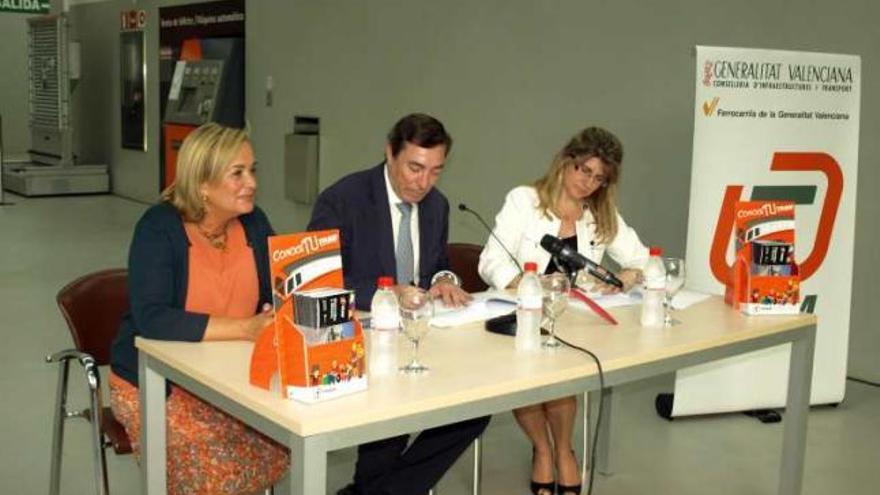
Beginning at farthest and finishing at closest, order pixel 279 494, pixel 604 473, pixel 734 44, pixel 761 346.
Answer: pixel 734 44
pixel 604 473
pixel 279 494
pixel 761 346

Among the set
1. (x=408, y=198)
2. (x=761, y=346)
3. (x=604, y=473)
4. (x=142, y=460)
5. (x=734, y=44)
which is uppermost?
(x=734, y=44)

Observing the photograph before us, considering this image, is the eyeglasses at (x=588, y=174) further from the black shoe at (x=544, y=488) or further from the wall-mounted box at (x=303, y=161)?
the wall-mounted box at (x=303, y=161)

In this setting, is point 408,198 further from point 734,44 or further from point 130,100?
point 130,100

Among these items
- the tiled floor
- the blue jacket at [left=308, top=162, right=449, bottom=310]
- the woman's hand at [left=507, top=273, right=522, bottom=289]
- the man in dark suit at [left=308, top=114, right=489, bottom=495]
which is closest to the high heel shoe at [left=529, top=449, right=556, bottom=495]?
the tiled floor

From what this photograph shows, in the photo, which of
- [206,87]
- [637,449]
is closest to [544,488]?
[637,449]

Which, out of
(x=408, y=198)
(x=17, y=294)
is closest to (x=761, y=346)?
(x=408, y=198)

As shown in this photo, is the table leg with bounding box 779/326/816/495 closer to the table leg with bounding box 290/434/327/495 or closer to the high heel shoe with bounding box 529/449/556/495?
the high heel shoe with bounding box 529/449/556/495

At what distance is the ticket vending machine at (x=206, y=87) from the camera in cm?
880

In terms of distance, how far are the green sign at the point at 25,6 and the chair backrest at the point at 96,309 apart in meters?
12.4

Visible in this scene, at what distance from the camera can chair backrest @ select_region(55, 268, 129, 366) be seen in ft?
8.52

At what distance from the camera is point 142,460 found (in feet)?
7.57

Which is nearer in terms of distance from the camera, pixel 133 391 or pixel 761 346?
pixel 133 391

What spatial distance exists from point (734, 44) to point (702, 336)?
270 cm

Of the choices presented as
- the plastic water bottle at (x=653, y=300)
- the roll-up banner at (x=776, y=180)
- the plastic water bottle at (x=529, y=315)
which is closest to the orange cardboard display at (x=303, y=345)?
the plastic water bottle at (x=529, y=315)
